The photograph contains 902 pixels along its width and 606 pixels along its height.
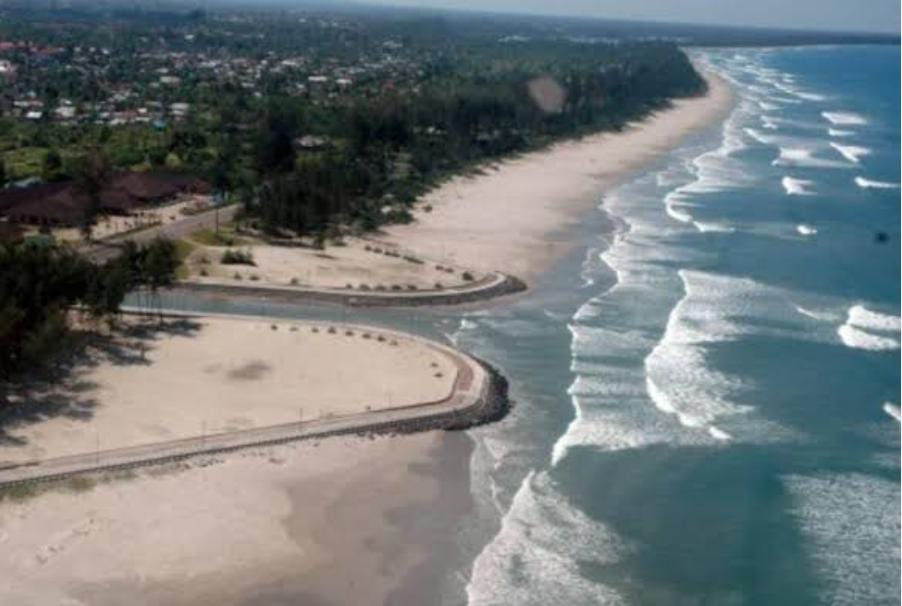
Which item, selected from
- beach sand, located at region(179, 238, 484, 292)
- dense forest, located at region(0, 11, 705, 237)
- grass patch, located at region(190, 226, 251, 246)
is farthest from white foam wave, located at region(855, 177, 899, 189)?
grass patch, located at region(190, 226, 251, 246)

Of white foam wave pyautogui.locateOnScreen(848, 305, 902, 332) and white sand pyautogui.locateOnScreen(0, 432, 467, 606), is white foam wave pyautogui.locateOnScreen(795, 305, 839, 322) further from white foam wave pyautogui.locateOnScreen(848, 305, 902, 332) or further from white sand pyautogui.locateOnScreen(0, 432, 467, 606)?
white sand pyautogui.locateOnScreen(0, 432, 467, 606)

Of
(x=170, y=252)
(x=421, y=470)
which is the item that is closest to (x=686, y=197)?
(x=170, y=252)

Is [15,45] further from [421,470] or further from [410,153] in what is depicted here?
[421,470]

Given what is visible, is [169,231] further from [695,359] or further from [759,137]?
[759,137]

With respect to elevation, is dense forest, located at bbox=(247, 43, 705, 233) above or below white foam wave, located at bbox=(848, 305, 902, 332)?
above

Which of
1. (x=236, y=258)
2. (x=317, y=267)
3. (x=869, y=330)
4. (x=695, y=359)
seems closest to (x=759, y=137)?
(x=869, y=330)
